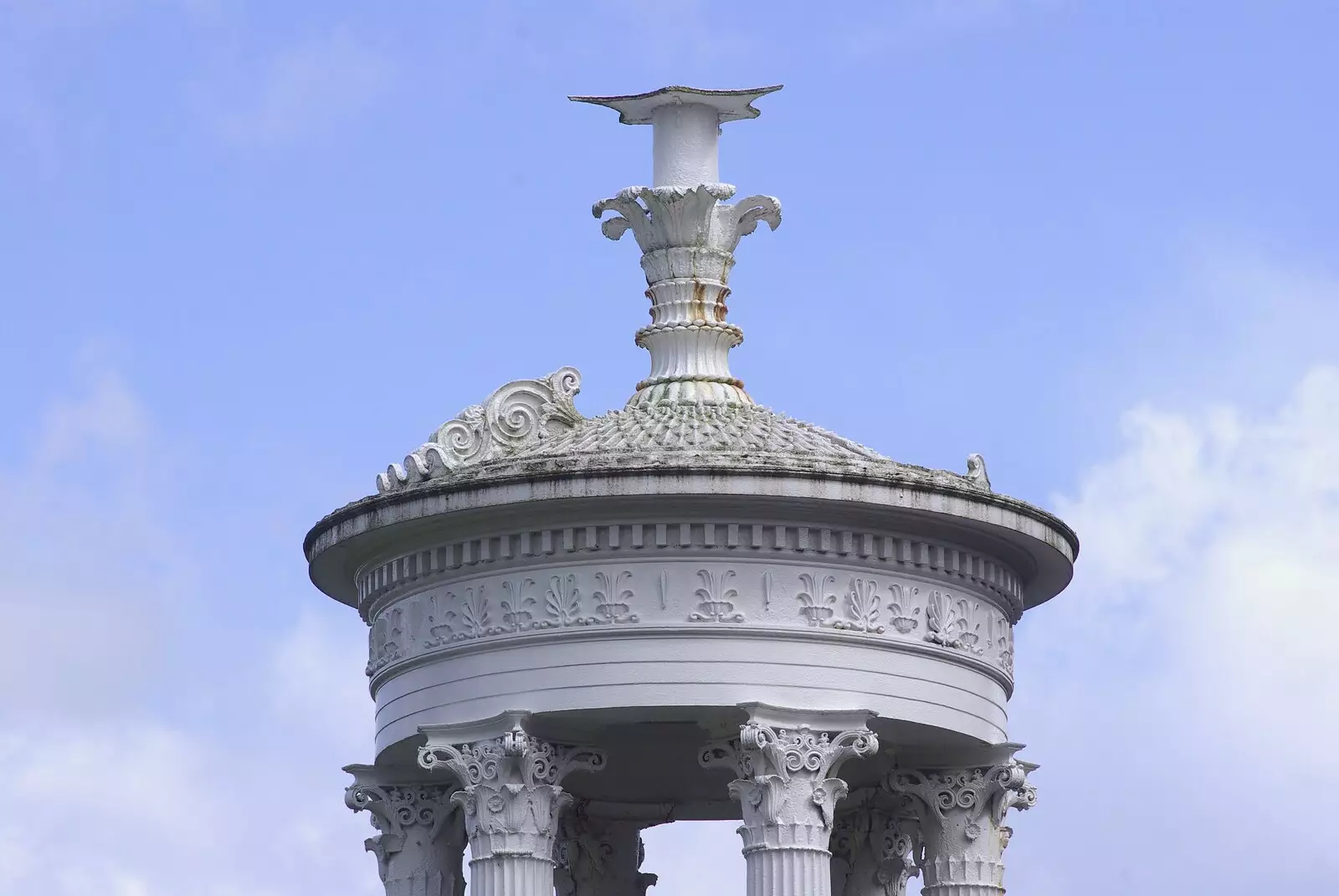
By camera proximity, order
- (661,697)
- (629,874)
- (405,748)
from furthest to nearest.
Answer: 1. (629,874)
2. (405,748)
3. (661,697)

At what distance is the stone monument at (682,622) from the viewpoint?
34281 millimetres

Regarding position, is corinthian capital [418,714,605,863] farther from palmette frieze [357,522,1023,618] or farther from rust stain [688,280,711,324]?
rust stain [688,280,711,324]

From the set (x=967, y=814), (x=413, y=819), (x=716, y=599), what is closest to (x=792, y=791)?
(x=716, y=599)

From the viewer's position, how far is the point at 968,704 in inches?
1412

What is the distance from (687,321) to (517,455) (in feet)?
9.63

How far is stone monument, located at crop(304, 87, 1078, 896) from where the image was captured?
3428 cm

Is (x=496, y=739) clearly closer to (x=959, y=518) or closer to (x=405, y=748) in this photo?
(x=405, y=748)

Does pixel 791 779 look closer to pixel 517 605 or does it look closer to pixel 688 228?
pixel 517 605

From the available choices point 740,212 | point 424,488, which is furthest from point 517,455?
point 740,212

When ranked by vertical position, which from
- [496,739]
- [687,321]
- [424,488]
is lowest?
[496,739]

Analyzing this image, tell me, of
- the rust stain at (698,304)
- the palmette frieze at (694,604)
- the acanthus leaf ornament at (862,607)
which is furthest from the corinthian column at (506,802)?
the rust stain at (698,304)

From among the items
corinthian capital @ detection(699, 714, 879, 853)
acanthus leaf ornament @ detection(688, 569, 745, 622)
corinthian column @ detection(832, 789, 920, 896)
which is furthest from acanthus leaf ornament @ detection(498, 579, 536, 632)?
corinthian column @ detection(832, 789, 920, 896)

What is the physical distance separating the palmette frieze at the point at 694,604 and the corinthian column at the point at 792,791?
38.2 inches

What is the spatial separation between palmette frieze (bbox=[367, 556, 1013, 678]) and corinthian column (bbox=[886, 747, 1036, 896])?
1.67 m
